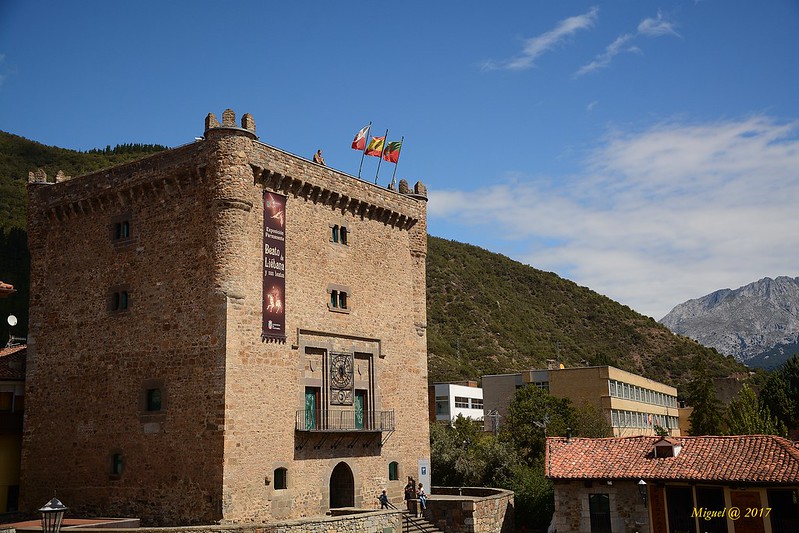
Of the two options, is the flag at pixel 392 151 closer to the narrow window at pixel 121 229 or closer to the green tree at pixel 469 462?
the narrow window at pixel 121 229

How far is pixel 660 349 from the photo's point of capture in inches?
4225

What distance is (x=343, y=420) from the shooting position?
29.5m

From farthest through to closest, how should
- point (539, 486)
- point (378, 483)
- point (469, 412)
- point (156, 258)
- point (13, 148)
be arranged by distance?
point (13, 148) < point (469, 412) < point (539, 486) < point (378, 483) < point (156, 258)

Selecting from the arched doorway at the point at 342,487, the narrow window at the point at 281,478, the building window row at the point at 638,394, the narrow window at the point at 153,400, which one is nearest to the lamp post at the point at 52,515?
the narrow window at the point at 153,400

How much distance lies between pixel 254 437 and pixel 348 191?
1082 cm

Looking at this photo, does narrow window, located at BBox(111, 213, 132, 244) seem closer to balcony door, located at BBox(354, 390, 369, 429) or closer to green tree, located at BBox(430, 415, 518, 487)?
balcony door, located at BBox(354, 390, 369, 429)

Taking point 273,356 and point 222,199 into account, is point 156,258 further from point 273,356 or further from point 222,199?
Answer: point 273,356

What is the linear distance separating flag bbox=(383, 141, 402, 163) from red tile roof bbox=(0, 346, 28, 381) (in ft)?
56.9

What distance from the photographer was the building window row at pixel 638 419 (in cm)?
5699

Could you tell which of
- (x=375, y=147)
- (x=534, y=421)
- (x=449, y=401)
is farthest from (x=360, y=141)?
(x=449, y=401)

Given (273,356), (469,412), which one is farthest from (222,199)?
(469,412)

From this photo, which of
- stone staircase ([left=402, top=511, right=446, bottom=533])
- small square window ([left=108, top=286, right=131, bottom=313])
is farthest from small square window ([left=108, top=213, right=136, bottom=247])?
stone staircase ([left=402, top=511, right=446, bottom=533])

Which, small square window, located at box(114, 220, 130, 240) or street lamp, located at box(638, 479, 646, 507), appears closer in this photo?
street lamp, located at box(638, 479, 646, 507)

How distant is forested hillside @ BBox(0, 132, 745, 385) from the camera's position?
8094cm
